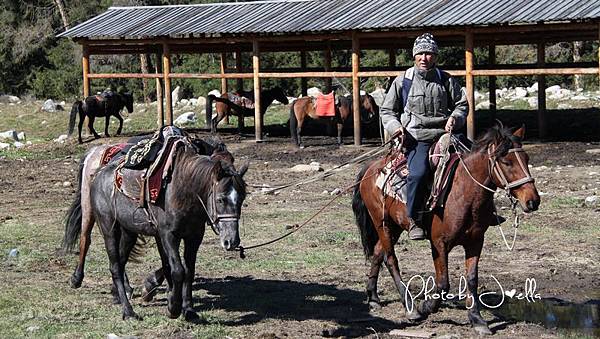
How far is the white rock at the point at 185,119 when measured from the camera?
106ft

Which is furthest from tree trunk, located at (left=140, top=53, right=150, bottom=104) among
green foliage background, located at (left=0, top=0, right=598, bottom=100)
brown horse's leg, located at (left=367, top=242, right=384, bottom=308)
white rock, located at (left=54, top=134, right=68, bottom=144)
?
brown horse's leg, located at (left=367, top=242, right=384, bottom=308)

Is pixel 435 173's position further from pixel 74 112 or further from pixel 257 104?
pixel 74 112

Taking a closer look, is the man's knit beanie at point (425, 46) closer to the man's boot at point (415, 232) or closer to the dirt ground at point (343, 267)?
the man's boot at point (415, 232)

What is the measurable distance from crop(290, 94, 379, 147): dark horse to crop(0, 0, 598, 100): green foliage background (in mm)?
14675

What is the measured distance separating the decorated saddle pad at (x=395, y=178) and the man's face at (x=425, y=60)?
0.78m

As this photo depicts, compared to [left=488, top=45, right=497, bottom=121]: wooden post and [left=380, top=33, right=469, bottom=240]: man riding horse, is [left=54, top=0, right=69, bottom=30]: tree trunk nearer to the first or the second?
[left=488, top=45, right=497, bottom=121]: wooden post

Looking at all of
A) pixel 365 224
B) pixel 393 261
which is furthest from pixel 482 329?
pixel 365 224

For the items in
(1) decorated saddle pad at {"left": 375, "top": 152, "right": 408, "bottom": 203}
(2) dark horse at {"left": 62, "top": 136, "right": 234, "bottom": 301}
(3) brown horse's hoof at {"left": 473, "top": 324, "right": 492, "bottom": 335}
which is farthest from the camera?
(2) dark horse at {"left": 62, "top": 136, "right": 234, "bottom": 301}

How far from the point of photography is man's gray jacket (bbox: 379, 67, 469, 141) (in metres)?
8.66

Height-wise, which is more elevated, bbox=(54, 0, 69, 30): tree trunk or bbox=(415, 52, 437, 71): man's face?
bbox=(54, 0, 69, 30): tree trunk

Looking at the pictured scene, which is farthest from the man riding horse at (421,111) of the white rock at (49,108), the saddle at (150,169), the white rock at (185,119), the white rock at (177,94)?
the white rock at (177,94)

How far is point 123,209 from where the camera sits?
9070 mm

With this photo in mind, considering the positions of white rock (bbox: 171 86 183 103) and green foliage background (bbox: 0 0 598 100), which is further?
green foliage background (bbox: 0 0 598 100)

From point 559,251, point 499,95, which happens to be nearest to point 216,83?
point 499,95
